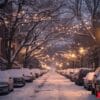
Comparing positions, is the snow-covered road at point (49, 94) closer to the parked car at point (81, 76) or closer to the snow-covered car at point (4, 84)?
the snow-covered car at point (4, 84)

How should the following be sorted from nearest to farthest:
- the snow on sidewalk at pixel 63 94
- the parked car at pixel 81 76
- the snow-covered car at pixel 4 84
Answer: the snow on sidewalk at pixel 63 94
the snow-covered car at pixel 4 84
the parked car at pixel 81 76

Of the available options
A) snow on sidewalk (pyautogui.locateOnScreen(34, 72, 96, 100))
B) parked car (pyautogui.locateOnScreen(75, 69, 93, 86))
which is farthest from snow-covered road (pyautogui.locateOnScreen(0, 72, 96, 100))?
parked car (pyautogui.locateOnScreen(75, 69, 93, 86))

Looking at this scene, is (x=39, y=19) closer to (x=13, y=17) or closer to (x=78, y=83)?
(x=13, y=17)

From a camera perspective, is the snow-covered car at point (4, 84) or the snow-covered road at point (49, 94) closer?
the snow-covered road at point (49, 94)

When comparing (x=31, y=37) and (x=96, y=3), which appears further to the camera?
(x=31, y=37)

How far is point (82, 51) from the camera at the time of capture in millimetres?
74438

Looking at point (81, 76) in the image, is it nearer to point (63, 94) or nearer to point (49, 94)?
point (63, 94)

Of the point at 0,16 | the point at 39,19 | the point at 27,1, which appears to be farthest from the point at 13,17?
the point at 27,1

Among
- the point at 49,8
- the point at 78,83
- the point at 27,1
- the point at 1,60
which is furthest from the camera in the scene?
the point at 1,60

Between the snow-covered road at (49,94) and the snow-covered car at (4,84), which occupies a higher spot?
the snow-covered car at (4,84)

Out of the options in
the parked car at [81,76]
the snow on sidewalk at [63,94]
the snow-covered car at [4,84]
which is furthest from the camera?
the parked car at [81,76]

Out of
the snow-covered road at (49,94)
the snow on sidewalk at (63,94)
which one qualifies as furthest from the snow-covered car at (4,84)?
the snow on sidewalk at (63,94)

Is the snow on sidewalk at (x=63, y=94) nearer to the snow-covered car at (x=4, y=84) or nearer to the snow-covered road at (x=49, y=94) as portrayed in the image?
the snow-covered road at (x=49, y=94)

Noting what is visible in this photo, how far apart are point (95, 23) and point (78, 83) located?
9722 millimetres
